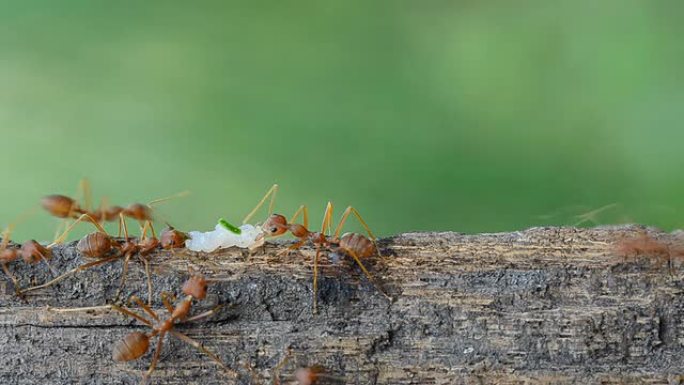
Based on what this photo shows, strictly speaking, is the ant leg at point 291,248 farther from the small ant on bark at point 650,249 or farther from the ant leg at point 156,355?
the small ant on bark at point 650,249

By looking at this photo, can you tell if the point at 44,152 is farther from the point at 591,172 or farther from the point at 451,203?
the point at 591,172

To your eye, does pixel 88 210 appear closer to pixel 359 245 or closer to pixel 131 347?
pixel 131 347

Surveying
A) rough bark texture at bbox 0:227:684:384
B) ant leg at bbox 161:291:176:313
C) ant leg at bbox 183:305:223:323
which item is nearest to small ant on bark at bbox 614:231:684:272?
rough bark texture at bbox 0:227:684:384

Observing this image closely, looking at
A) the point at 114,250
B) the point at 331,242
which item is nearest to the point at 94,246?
the point at 114,250

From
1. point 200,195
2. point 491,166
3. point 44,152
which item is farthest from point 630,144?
point 44,152

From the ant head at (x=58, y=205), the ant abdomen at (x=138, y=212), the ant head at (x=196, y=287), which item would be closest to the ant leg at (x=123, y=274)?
the ant head at (x=196, y=287)
